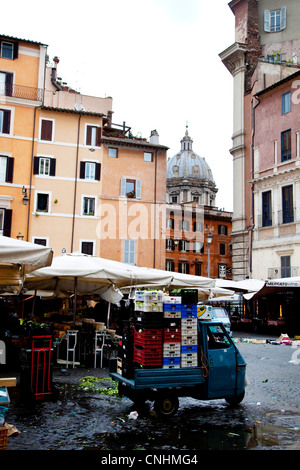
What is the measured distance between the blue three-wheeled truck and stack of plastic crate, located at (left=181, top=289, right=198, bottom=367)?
12 centimetres

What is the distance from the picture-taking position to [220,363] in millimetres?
7641

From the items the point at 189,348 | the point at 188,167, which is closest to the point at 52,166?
the point at 189,348

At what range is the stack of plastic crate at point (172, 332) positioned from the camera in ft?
23.9

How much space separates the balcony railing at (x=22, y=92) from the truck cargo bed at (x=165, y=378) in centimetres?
2766

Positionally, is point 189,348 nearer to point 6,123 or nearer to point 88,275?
point 88,275

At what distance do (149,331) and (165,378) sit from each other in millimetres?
751

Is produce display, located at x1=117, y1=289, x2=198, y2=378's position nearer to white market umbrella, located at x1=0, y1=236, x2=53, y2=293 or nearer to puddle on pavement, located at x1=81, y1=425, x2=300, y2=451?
puddle on pavement, located at x1=81, y1=425, x2=300, y2=451

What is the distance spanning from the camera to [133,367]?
7.36 m

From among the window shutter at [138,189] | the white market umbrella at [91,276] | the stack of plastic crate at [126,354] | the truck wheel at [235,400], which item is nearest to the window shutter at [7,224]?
the window shutter at [138,189]

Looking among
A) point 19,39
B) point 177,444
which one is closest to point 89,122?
point 19,39

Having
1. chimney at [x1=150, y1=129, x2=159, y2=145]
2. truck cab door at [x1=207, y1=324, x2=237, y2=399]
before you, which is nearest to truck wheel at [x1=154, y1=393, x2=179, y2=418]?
truck cab door at [x1=207, y1=324, x2=237, y2=399]

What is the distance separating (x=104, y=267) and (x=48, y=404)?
4369mm

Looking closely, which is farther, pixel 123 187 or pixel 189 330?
pixel 123 187
